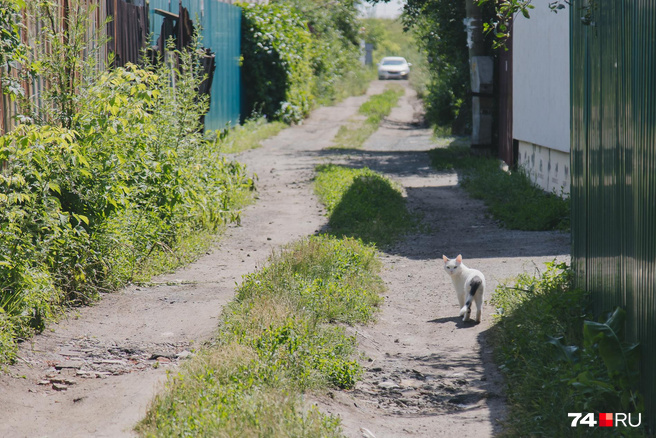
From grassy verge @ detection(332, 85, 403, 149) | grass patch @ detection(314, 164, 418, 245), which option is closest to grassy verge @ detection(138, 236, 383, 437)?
grass patch @ detection(314, 164, 418, 245)

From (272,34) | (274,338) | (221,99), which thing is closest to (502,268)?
(274,338)

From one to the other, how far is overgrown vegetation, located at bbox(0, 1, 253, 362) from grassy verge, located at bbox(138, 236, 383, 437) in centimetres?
127

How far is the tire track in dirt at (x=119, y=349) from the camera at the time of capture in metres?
4.07

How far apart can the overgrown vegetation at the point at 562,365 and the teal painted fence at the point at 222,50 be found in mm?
10503

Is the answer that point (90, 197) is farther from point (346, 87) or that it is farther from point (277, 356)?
point (346, 87)

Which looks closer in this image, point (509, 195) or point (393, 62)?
point (509, 195)

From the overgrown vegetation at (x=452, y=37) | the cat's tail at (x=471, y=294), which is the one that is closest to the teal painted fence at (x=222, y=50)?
the overgrown vegetation at (x=452, y=37)

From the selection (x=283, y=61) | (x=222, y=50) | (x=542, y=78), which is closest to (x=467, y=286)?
(x=542, y=78)

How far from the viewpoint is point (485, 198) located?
462 inches

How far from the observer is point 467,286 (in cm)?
603

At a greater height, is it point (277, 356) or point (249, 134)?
point (249, 134)

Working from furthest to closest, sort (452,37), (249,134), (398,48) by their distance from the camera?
1. (398,48)
2. (249,134)
3. (452,37)

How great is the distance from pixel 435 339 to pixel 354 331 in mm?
653

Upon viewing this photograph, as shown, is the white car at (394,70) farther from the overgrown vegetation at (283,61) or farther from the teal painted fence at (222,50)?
the teal painted fence at (222,50)
